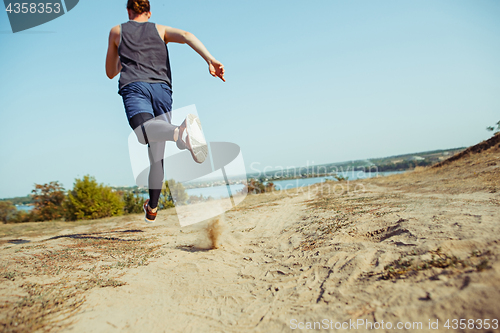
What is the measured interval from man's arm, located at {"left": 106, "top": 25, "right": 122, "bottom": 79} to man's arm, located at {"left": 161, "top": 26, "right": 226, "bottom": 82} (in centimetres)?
47

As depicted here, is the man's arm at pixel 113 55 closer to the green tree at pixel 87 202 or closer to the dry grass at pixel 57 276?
the dry grass at pixel 57 276

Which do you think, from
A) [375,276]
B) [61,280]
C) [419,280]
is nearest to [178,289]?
[61,280]

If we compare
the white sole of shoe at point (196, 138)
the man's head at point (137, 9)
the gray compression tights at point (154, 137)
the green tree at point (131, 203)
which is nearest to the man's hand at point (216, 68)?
the white sole of shoe at point (196, 138)

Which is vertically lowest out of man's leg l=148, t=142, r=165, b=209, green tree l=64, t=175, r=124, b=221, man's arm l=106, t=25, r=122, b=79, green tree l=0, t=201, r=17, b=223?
green tree l=0, t=201, r=17, b=223

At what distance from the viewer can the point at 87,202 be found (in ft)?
45.9

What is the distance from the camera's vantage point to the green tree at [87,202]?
1383 cm

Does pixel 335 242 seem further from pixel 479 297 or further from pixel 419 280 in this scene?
pixel 479 297

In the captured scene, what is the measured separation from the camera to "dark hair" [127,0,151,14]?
2688 millimetres

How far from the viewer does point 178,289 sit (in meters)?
2.26

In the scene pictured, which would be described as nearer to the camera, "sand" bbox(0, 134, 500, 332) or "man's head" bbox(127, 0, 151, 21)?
"sand" bbox(0, 134, 500, 332)

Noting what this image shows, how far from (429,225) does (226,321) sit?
206 centimetres

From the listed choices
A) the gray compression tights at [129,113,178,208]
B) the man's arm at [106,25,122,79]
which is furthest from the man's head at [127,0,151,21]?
the gray compression tights at [129,113,178,208]

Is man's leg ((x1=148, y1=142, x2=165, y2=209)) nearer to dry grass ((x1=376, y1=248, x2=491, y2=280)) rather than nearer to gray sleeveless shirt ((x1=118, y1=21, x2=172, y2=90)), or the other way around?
gray sleeveless shirt ((x1=118, y1=21, x2=172, y2=90))

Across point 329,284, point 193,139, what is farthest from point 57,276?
point 329,284
